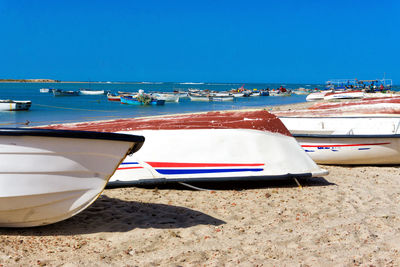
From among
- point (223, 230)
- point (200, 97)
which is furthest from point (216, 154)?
point (200, 97)

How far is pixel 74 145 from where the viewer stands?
4551mm

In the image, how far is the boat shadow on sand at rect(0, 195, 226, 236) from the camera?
4.90 meters

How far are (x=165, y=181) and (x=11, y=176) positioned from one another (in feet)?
9.24

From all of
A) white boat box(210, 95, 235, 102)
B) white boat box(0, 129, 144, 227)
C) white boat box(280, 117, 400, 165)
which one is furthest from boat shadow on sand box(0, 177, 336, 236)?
white boat box(210, 95, 235, 102)

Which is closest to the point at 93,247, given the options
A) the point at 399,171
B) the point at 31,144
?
the point at 31,144

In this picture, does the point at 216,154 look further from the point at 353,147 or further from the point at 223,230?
the point at 353,147

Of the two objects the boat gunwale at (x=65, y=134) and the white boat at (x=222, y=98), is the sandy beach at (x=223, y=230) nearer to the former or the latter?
the boat gunwale at (x=65, y=134)

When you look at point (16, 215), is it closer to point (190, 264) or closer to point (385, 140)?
point (190, 264)

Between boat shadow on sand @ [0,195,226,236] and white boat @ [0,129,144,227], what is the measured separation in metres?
0.15

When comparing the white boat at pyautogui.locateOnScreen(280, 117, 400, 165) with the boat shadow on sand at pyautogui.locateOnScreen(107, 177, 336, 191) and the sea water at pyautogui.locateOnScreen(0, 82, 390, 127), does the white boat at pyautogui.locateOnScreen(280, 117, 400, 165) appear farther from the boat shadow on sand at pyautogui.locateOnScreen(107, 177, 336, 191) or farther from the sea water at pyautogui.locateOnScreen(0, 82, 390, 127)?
the sea water at pyautogui.locateOnScreen(0, 82, 390, 127)

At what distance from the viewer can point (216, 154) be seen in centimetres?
697

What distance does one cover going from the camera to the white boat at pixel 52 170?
4.39 meters

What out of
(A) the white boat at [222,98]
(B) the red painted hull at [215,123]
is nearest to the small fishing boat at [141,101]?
(A) the white boat at [222,98]

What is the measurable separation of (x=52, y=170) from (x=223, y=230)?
2.16 meters
